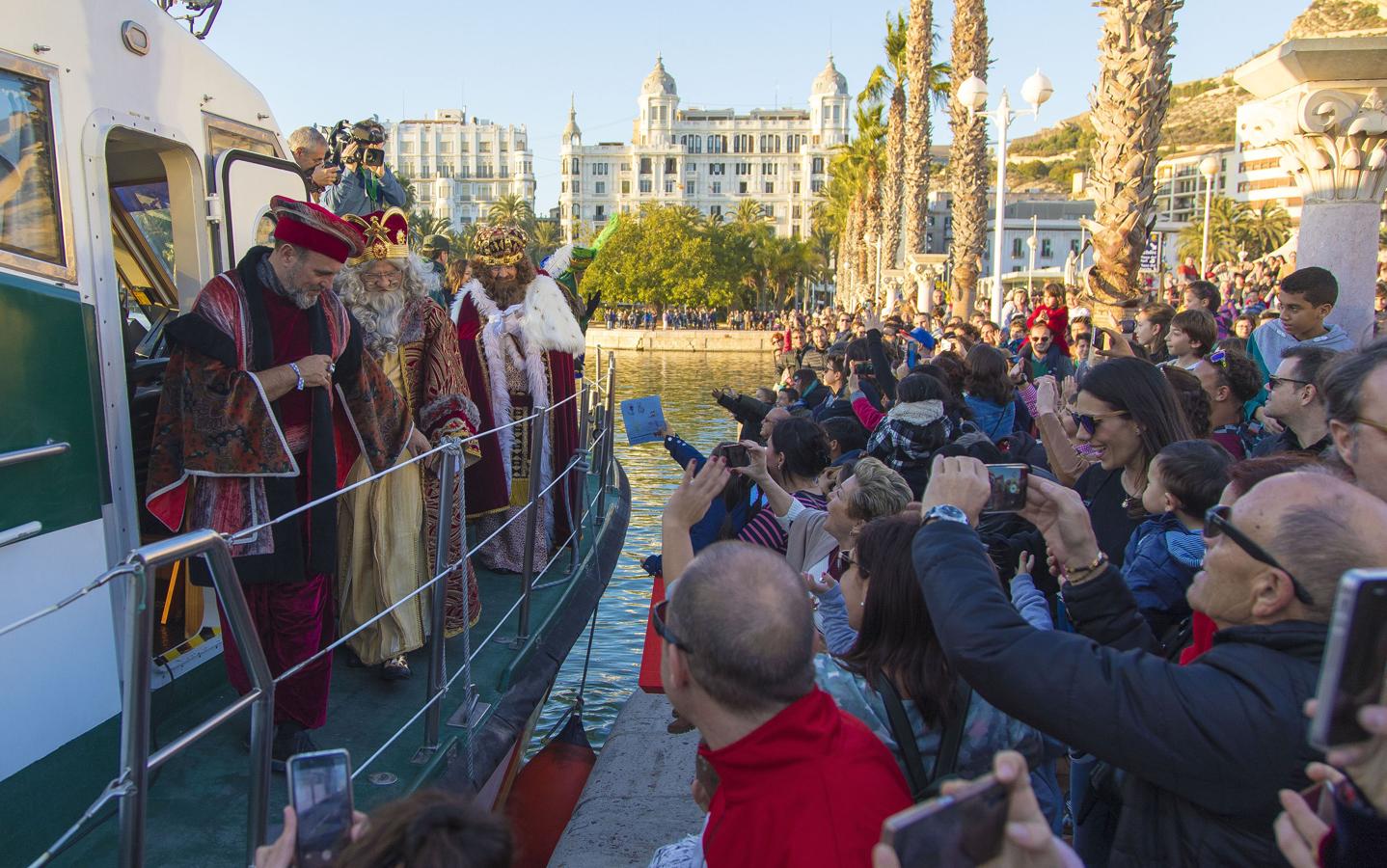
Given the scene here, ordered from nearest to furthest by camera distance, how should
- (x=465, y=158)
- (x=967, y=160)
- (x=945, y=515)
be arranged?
(x=945, y=515)
(x=967, y=160)
(x=465, y=158)

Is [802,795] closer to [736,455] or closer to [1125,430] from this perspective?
[736,455]

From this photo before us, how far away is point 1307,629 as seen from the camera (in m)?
1.72

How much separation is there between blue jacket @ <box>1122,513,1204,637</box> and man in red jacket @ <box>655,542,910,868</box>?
1.39m

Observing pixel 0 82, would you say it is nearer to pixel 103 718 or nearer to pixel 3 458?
pixel 3 458

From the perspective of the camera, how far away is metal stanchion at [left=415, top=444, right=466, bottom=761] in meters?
3.47

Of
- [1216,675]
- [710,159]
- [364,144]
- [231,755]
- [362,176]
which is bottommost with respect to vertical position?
Answer: [231,755]

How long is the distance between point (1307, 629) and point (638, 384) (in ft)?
92.7

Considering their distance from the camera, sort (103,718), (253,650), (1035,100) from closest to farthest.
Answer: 1. (253,650)
2. (103,718)
3. (1035,100)

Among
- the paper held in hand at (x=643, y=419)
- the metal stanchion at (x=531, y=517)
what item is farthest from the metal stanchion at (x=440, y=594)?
the paper held in hand at (x=643, y=419)

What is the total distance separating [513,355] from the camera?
19.7 feet

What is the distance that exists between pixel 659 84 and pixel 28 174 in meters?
132

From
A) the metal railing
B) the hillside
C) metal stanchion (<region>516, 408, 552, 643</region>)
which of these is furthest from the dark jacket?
the hillside

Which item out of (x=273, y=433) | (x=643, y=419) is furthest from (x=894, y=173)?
(x=273, y=433)

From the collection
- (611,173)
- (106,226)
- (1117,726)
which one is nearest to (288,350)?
(106,226)
